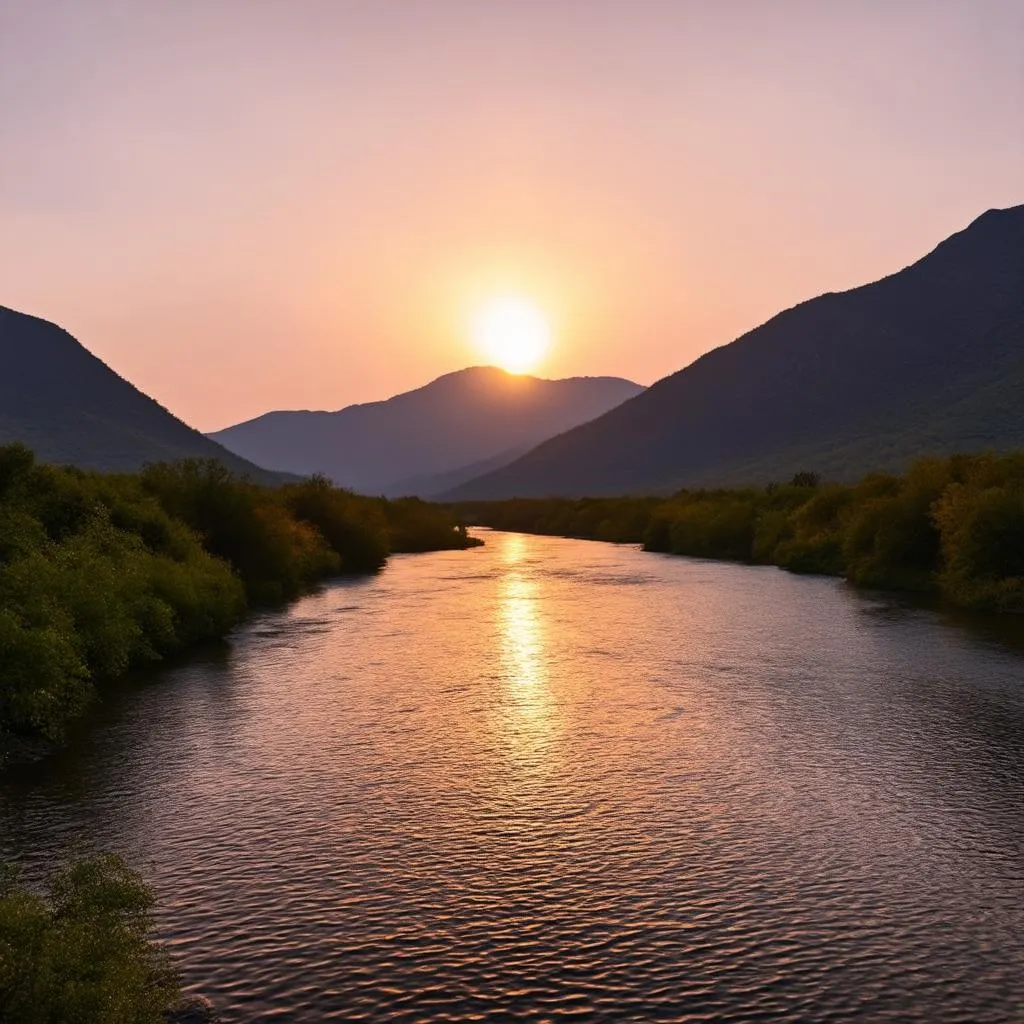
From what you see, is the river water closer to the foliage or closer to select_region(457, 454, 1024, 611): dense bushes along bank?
the foliage

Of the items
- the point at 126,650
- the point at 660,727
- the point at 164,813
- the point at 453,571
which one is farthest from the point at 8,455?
the point at 453,571

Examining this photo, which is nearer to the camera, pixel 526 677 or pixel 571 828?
pixel 571 828

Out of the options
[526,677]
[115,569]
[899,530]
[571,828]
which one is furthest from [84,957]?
[899,530]

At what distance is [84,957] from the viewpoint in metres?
12.6

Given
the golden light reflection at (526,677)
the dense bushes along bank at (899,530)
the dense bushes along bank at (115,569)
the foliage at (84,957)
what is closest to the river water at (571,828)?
the golden light reflection at (526,677)

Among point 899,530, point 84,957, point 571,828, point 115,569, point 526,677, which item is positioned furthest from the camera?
point 899,530

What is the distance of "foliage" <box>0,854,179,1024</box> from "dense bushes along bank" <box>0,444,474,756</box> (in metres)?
13.4

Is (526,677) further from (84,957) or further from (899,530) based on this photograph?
(899,530)

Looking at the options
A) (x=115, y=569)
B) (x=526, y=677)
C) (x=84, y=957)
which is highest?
(x=115, y=569)

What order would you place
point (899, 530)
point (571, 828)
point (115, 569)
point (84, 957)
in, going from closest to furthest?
point (84, 957), point (571, 828), point (115, 569), point (899, 530)

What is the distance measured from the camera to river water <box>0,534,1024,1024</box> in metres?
15.5

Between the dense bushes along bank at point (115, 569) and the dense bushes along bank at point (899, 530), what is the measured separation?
1651 inches

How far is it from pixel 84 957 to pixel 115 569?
32.2m

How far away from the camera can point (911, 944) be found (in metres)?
16.7
